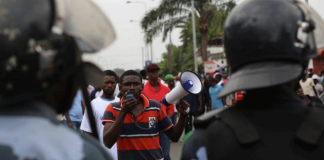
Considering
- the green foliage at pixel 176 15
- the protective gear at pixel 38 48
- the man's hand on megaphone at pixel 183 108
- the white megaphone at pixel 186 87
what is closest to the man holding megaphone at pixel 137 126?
the man's hand on megaphone at pixel 183 108

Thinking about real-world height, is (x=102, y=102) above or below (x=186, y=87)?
below

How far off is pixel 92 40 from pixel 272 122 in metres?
0.74

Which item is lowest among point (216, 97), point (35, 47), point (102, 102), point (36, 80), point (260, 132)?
point (102, 102)

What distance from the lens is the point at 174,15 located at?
27.5 meters

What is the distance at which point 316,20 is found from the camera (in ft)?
8.18

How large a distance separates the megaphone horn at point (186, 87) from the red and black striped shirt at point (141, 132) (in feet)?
1.78

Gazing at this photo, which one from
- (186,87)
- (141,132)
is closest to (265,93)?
(141,132)

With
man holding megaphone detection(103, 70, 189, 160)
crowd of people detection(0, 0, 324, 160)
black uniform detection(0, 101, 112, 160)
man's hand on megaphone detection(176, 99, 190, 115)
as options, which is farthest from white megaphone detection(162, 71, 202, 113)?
black uniform detection(0, 101, 112, 160)

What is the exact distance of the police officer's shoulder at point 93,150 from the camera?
1877mm

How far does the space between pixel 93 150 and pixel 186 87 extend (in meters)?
4.19

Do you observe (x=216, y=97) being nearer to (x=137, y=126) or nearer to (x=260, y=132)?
(x=260, y=132)

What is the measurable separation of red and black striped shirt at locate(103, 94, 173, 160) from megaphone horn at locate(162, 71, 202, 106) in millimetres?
543

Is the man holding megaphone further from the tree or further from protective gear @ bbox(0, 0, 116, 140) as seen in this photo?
the tree

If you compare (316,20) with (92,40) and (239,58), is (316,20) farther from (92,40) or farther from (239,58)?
(92,40)
